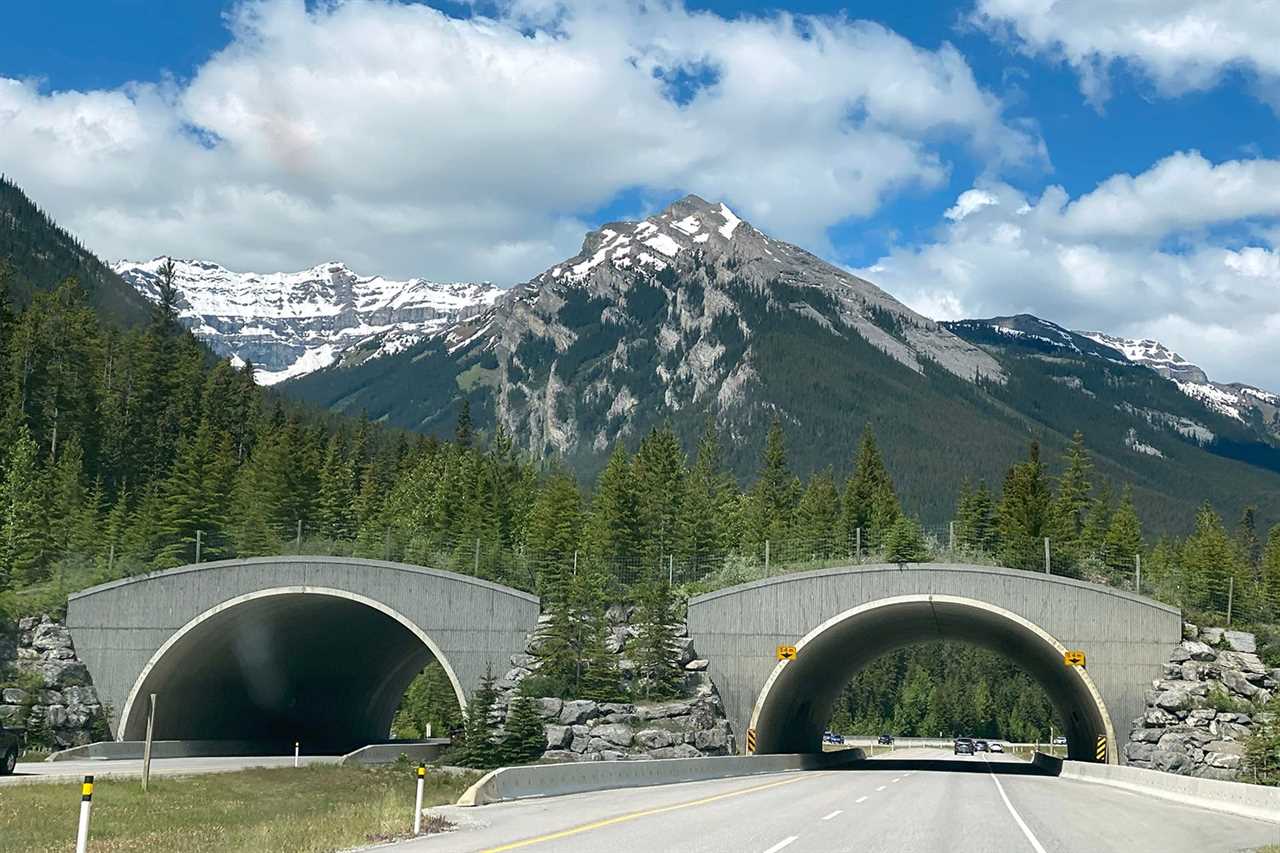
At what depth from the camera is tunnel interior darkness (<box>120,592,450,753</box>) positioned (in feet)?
166

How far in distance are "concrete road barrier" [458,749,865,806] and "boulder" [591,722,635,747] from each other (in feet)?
13.5

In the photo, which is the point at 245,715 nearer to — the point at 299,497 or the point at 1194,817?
the point at 299,497

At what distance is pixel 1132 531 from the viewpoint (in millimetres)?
98062

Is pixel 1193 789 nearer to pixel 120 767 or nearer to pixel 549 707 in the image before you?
pixel 549 707

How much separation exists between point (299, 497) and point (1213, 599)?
179 feet

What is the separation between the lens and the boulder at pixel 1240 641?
46906 millimetres

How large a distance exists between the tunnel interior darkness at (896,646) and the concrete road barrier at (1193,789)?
2467mm

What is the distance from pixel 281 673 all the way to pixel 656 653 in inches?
771

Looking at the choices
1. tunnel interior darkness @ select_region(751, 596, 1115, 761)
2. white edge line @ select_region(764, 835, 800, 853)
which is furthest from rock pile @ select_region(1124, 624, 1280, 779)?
white edge line @ select_region(764, 835, 800, 853)

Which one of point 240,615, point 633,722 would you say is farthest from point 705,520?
point 240,615

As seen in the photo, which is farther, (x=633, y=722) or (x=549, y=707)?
(x=633, y=722)

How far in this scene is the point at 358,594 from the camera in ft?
162

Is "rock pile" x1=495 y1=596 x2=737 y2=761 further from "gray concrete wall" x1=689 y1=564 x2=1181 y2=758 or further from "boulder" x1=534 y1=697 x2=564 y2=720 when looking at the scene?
"gray concrete wall" x1=689 y1=564 x2=1181 y2=758

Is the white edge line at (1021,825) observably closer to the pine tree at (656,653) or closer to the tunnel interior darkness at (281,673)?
the pine tree at (656,653)
